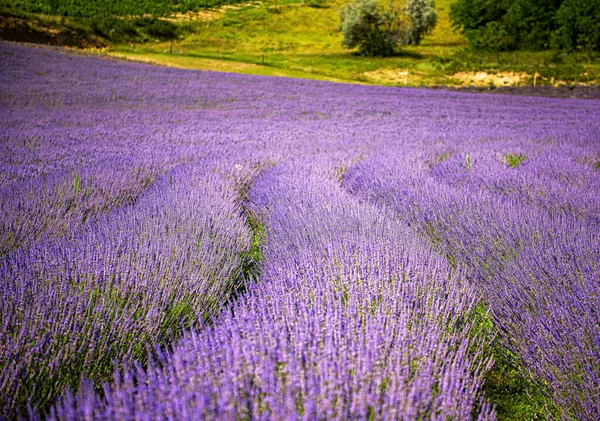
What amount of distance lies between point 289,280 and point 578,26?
27.9 m

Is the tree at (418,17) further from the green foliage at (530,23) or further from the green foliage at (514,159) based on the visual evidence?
the green foliage at (514,159)

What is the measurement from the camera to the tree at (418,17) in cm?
3200

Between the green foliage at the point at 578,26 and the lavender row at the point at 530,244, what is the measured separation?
23569 millimetres

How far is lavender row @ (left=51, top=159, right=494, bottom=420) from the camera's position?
35.9 inches

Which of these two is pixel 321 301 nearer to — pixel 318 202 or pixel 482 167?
pixel 318 202

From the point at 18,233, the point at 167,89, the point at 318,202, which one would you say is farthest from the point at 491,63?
the point at 18,233

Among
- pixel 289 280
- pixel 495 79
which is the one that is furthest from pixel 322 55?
pixel 289 280

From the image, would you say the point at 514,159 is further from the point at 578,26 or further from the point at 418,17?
the point at 418,17

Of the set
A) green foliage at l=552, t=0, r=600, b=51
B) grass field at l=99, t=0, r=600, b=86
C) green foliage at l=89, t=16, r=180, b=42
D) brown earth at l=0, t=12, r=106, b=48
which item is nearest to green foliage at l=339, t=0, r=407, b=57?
grass field at l=99, t=0, r=600, b=86

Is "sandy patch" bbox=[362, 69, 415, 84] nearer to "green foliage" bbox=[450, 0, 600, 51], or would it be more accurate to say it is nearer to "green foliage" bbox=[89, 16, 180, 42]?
"green foliage" bbox=[450, 0, 600, 51]

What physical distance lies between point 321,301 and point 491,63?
23.9 m

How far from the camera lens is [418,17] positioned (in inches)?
1276

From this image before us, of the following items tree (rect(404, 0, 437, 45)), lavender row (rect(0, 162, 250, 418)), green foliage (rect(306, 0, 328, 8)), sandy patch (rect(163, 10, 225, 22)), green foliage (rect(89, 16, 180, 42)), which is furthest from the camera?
green foliage (rect(306, 0, 328, 8))

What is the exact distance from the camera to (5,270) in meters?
1.51
